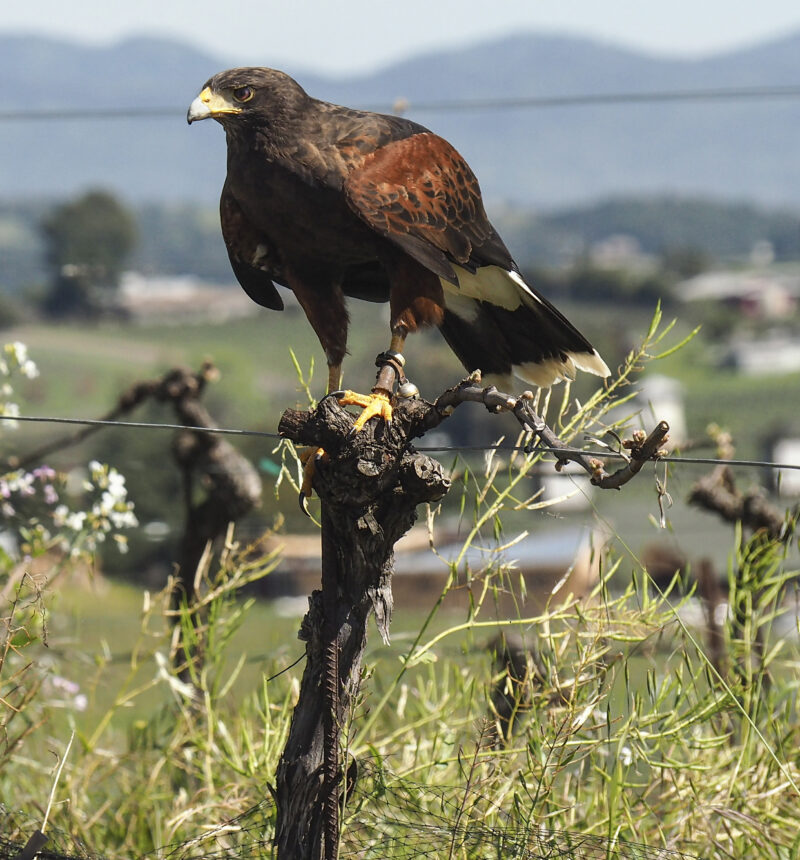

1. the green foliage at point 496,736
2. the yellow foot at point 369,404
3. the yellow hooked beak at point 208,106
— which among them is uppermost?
the yellow hooked beak at point 208,106

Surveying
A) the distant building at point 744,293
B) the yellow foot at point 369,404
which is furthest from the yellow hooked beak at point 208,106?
the distant building at point 744,293

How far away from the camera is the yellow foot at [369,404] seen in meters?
2.85

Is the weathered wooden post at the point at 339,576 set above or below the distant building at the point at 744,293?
above

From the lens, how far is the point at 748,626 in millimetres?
4270

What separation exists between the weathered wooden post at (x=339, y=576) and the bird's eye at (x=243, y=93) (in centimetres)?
103

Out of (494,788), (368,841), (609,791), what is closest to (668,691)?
(609,791)

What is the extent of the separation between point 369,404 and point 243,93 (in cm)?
106

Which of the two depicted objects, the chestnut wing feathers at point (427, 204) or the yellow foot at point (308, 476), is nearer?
the yellow foot at point (308, 476)

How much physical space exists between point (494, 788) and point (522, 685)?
32cm

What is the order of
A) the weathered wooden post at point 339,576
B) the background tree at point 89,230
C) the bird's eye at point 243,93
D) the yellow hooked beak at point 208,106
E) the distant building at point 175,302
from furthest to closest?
the distant building at point 175,302 < the background tree at point 89,230 < the bird's eye at point 243,93 < the yellow hooked beak at point 208,106 < the weathered wooden post at point 339,576

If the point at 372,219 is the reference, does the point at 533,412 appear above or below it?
below

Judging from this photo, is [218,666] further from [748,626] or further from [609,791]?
[748,626]

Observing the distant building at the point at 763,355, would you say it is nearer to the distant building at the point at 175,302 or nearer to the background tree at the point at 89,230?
the distant building at the point at 175,302

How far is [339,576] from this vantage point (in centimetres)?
296
